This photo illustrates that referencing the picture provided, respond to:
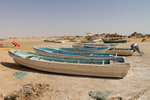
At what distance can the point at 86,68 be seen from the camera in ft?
26.7

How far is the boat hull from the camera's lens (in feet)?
25.3

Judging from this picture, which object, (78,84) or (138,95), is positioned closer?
(138,95)

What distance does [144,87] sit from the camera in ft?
21.7

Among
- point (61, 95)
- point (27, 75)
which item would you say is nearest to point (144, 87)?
point (61, 95)

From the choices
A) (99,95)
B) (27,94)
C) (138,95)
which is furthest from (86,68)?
(27,94)

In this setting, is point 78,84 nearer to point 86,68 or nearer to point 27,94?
point 86,68

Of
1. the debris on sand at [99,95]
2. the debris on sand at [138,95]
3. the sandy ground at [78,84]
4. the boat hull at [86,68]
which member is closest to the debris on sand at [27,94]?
the sandy ground at [78,84]

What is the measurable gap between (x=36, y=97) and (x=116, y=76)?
5.62 m

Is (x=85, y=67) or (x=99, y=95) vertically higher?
(x=85, y=67)

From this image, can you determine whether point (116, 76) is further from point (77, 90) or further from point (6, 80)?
point (6, 80)

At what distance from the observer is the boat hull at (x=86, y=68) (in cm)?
772

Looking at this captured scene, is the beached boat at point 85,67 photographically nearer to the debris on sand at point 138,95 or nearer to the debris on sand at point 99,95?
the debris on sand at point 138,95

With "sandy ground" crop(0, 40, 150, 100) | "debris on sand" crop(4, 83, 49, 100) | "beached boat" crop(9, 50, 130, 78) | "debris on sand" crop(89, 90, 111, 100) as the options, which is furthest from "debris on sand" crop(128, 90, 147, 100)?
"debris on sand" crop(4, 83, 49, 100)

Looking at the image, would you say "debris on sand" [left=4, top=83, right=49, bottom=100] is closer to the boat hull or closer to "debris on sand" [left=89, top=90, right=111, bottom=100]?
"debris on sand" [left=89, top=90, right=111, bottom=100]
